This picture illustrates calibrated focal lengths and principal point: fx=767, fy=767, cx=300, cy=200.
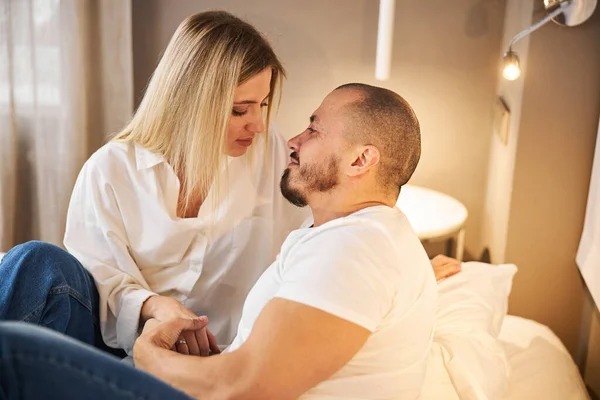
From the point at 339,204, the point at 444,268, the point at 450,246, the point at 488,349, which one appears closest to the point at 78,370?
the point at 339,204

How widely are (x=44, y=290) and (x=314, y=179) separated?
0.60m

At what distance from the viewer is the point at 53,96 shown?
7.71 ft

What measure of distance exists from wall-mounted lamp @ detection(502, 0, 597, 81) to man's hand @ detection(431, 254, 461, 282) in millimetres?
479

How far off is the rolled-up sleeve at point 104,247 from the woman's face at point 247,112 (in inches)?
11.7

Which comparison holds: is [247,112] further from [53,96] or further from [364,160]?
[53,96]

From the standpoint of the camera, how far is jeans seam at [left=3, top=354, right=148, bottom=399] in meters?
0.94

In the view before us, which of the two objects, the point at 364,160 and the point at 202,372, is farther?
the point at 364,160

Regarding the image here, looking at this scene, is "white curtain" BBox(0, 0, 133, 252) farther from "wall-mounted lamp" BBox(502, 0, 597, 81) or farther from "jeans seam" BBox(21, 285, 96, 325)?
"wall-mounted lamp" BBox(502, 0, 597, 81)

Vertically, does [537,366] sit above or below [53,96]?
below

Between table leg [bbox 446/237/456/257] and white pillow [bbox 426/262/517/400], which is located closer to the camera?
white pillow [bbox 426/262/517/400]

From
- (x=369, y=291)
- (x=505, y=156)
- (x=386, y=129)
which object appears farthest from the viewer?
(x=505, y=156)

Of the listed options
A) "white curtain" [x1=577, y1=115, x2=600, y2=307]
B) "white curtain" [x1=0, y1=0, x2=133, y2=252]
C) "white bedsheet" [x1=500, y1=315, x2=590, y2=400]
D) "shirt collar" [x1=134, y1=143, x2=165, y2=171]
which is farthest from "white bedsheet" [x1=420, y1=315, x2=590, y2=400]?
"white curtain" [x1=0, y1=0, x2=133, y2=252]

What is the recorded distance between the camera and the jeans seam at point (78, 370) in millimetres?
943

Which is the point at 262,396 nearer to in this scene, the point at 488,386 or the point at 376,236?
the point at 376,236
